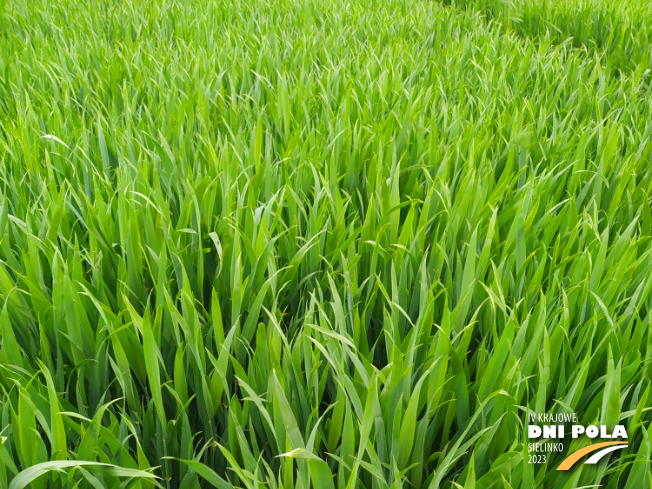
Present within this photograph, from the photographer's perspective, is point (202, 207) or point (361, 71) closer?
point (202, 207)

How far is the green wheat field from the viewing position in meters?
0.61

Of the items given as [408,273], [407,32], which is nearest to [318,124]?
[408,273]

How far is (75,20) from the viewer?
2582mm

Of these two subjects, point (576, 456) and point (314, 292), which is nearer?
point (576, 456)

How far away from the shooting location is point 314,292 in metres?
0.79

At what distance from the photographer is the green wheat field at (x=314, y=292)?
61cm

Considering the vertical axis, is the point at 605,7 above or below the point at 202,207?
above

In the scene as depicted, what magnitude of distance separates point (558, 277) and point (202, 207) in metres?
0.63

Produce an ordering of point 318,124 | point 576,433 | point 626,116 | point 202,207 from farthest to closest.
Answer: point 626,116
point 318,124
point 202,207
point 576,433

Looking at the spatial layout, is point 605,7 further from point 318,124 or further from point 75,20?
point 75,20

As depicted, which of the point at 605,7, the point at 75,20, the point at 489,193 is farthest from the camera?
the point at 605,7

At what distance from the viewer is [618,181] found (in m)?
1.26

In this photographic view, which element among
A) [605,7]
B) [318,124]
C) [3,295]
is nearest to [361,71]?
[318,124]

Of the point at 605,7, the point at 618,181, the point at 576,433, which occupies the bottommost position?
the point at 576,433
